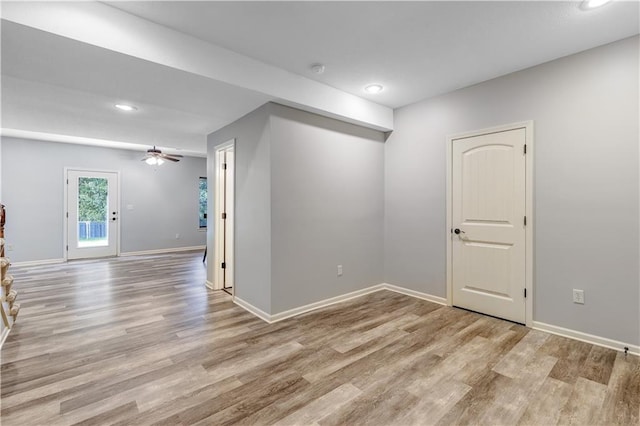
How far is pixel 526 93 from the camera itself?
2.99 metres

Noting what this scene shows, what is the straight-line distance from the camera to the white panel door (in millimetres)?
3057

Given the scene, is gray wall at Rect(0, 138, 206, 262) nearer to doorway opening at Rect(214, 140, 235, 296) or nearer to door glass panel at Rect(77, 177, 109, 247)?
door glass panel at Rect(77, 177, 109, 247)

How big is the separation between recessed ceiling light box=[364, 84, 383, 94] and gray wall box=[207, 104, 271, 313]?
1199 millimetres

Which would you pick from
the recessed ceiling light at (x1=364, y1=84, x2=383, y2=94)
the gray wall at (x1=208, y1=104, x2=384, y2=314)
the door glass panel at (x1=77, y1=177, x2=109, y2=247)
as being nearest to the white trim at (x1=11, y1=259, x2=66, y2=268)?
the door glass panel at (x1=77, y1=177, x2=109, y2=247)

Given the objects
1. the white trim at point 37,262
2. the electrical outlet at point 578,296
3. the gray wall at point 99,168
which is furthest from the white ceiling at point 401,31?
the white trim at point 37,262

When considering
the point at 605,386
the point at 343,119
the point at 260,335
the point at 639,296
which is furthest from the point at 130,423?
the point at 639,296

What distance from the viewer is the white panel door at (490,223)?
10.0 feet

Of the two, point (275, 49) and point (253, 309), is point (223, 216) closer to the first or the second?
→ point (253, 309)

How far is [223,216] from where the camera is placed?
443 centimetres

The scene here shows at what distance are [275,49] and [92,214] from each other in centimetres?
649

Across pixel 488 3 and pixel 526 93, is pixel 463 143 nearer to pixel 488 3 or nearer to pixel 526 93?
pixel 526 93

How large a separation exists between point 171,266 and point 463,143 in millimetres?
5627

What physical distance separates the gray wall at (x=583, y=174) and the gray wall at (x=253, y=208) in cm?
230

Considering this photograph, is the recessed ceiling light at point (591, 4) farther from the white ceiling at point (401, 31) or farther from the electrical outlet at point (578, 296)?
the electrical outlet at point (578, 296)
